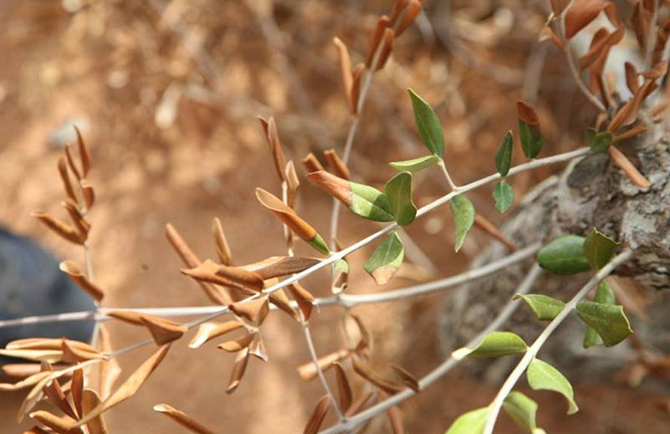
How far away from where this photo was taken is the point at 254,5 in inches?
73.0

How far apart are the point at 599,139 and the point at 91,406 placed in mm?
545

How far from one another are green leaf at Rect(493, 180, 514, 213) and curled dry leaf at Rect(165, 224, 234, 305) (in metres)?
0.32

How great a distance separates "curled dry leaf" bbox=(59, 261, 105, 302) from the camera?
29.5 inches

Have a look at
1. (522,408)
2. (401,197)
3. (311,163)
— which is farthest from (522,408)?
(311,163)

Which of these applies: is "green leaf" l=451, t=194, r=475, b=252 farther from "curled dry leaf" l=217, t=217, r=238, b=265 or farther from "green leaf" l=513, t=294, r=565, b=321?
"curled dry leaf" l=217, t=217, r=238, b=265

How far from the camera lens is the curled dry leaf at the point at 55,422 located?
0.63m

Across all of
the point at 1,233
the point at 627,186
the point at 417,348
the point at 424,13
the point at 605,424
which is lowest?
the point at 605,424

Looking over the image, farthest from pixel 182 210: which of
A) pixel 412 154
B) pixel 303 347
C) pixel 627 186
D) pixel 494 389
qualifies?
pixel 627 186

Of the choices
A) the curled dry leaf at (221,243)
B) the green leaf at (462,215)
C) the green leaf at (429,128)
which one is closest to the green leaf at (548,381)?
the green leaf at (462,215)

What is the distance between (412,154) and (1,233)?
0.90 meters

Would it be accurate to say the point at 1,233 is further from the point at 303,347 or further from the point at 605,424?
the point at 605,424

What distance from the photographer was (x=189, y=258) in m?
0.79

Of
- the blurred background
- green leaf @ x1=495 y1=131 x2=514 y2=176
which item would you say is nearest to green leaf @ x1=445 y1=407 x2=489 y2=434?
green leaf @ x1=495 y1=131 x2=514 y2=176

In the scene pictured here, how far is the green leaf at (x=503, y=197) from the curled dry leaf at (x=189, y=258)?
32 cm
